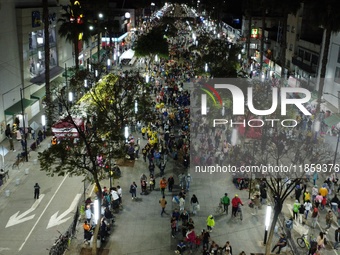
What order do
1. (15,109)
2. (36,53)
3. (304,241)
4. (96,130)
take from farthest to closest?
(36,53)
(15,109)
(96,130)
(304,241)

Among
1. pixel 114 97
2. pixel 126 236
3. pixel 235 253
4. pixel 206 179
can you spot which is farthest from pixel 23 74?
pixel 235 253

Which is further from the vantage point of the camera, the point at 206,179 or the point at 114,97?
the point at 114,97

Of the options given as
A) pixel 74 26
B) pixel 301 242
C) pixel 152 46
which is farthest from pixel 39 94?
pixel 301 242

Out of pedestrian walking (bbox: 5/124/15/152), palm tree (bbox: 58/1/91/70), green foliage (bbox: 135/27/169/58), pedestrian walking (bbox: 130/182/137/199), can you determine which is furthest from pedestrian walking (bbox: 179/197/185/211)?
green foliage (bbox: 135/27/169/58)

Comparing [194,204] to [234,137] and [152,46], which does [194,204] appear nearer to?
[234,137]

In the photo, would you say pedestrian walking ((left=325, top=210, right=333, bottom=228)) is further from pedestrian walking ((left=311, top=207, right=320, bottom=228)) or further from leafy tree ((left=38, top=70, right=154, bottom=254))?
leafy tree ((left=38, top=70, right=154, bottom=254))

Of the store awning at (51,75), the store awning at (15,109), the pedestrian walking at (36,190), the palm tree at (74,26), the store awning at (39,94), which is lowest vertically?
the pedestrian walking at (36,190)

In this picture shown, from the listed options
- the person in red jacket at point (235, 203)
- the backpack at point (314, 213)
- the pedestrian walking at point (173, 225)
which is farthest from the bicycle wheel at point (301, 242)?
the pedestrian walking at point (173, 225)

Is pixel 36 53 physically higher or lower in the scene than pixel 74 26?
lower

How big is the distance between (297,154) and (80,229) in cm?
1113

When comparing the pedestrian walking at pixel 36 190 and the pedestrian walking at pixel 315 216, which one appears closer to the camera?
the pedestrian walking at pixel 315 216

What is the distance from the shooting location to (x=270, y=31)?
71312mm

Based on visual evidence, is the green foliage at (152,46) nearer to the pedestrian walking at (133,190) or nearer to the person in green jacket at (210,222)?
the pedestrian walking at (133,190)

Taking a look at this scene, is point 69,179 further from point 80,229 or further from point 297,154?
point 297,154
